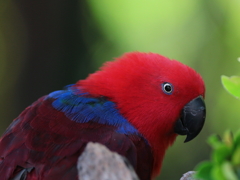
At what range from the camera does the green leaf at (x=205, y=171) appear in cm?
47

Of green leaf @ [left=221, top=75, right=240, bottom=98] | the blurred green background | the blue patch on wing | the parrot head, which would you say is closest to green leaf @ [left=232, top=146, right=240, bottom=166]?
green leaf @ [left=221, top=75, right=240, bottom=98]

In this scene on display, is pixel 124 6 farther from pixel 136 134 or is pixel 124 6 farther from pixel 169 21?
pixel 136 134

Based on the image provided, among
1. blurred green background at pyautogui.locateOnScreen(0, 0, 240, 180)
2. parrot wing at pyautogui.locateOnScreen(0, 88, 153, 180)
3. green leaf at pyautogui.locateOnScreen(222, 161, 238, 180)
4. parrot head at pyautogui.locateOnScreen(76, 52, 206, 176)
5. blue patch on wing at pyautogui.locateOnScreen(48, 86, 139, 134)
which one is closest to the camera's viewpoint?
green leaf at pyautogui.locateOnScreen(222, 161, 238, 180)

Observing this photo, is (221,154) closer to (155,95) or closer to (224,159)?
(224,159)

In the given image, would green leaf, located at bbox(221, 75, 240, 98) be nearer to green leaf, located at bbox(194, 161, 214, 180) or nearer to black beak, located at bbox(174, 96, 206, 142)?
green leaf, located at bbox(194, 161, 214, 180)

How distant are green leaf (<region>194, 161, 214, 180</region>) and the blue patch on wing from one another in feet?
3.14

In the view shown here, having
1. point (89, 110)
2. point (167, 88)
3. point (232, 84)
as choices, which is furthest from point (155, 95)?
point (232, 84)

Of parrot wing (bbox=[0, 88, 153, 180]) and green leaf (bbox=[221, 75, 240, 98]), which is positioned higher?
green leaf (bbox=[221, 75, 240, 98])

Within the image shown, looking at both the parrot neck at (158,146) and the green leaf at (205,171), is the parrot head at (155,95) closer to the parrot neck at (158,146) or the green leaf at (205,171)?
the parrot neck at (158,146)

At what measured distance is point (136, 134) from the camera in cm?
150

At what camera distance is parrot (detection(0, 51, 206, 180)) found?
4.16 feet

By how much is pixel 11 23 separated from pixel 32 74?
2.34 feet

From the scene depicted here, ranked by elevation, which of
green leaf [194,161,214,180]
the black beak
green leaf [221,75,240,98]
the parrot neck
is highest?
green leaf [221,75,240,98]

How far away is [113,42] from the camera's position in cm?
421
